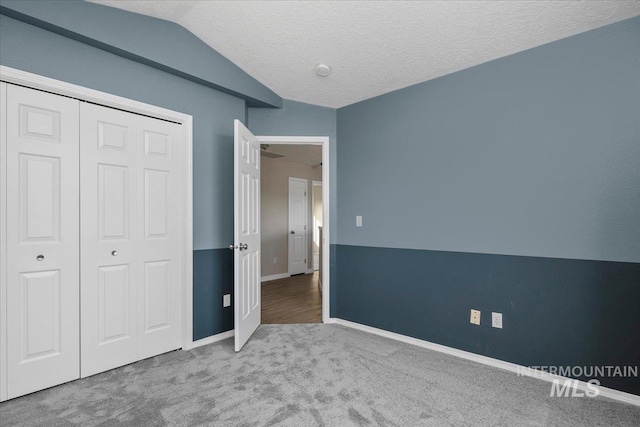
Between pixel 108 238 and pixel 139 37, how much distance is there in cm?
155

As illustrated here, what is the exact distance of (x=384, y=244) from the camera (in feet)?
10.7

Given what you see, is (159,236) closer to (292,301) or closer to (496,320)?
(292,301)

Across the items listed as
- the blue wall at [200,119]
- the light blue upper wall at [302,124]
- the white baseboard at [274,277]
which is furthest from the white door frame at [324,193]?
the white baseboard at [274,277]

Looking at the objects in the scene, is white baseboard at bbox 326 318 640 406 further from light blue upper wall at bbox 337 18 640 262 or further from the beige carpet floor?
light blue upper wall at bbox 337 18 640 262

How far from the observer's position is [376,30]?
2.31 metres

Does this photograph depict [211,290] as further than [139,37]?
Yes

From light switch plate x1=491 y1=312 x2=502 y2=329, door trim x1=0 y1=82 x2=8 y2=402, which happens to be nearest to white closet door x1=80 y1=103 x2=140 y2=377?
door trim x1=0 y1=82 x2=8 y2=402

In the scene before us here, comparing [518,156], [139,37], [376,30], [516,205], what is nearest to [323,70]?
[376,30]

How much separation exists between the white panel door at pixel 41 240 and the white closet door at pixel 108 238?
0.07 m

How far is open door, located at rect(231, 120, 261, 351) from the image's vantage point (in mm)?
2732

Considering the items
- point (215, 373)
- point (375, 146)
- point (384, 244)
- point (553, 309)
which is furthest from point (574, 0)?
point (215, 373)

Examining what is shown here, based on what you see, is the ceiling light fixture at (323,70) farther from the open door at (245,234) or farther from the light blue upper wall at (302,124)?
the open door at (245,234)

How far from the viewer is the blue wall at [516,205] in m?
2.06

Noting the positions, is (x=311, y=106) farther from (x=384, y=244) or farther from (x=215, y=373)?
(x=215, y=373)
